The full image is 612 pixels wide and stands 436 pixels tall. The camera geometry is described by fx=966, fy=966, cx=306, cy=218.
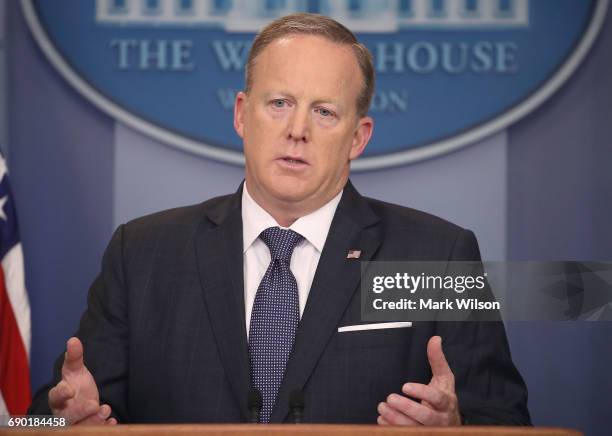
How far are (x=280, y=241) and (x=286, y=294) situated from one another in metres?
0.14

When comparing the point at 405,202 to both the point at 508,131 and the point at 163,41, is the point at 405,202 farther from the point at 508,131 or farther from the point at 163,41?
the point at 163,41

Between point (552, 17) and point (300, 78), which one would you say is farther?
point (552, 17)

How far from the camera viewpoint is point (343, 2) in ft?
11.5

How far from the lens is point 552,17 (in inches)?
138

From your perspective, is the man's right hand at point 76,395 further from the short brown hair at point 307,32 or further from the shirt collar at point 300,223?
the short brown hair at point 307,32

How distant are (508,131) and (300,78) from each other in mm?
1433

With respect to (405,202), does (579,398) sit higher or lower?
lower

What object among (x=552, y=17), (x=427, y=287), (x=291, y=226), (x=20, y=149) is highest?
(x=552, y=17)

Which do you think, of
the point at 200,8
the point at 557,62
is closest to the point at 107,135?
the point at 200,8

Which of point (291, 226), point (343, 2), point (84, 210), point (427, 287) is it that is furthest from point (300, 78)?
point (84, 210)

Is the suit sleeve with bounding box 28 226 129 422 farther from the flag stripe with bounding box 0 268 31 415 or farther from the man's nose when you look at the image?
the flag stripe with bounding box 0 268 31 415

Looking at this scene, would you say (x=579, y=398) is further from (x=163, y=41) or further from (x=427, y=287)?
(x=163, y=41)

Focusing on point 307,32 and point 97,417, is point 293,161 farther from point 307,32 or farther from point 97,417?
point 97,417

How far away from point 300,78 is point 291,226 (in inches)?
14.0
